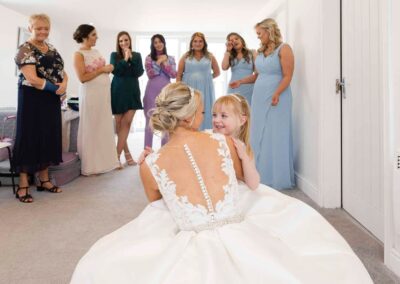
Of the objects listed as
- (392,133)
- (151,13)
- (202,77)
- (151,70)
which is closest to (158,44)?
(151,70)

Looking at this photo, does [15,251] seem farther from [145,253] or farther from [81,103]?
[81,103]

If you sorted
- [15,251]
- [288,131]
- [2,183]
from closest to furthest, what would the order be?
1. [15,251]
2. [288,131]
3. [2,183]

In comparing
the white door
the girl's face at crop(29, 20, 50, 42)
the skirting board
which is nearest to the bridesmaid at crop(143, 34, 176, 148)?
the girl's face at crop(29, 20, 50, 42)

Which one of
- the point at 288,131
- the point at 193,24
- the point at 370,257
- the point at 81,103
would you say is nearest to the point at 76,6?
the point at 193,24

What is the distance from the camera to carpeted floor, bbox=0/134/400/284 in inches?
69.0

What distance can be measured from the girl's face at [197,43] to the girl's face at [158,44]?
0.51m

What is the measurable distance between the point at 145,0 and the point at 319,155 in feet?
13.1

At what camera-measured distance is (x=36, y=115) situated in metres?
2.94

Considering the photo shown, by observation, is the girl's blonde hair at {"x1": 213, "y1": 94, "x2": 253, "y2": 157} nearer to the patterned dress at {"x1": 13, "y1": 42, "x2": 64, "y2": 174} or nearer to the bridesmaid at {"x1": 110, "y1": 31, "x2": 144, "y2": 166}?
the patterned dress at {"x1": 13, "y1": 42, "x2": 64, "y2": 174}

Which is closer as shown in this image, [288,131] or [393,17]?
[393,17]

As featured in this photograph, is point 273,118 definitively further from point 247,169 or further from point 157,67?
point 247,169

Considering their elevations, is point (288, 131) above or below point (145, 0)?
below

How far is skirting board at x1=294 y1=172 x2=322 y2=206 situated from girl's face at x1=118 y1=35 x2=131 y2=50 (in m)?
2.31

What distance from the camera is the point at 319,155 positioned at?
8.93 ft
